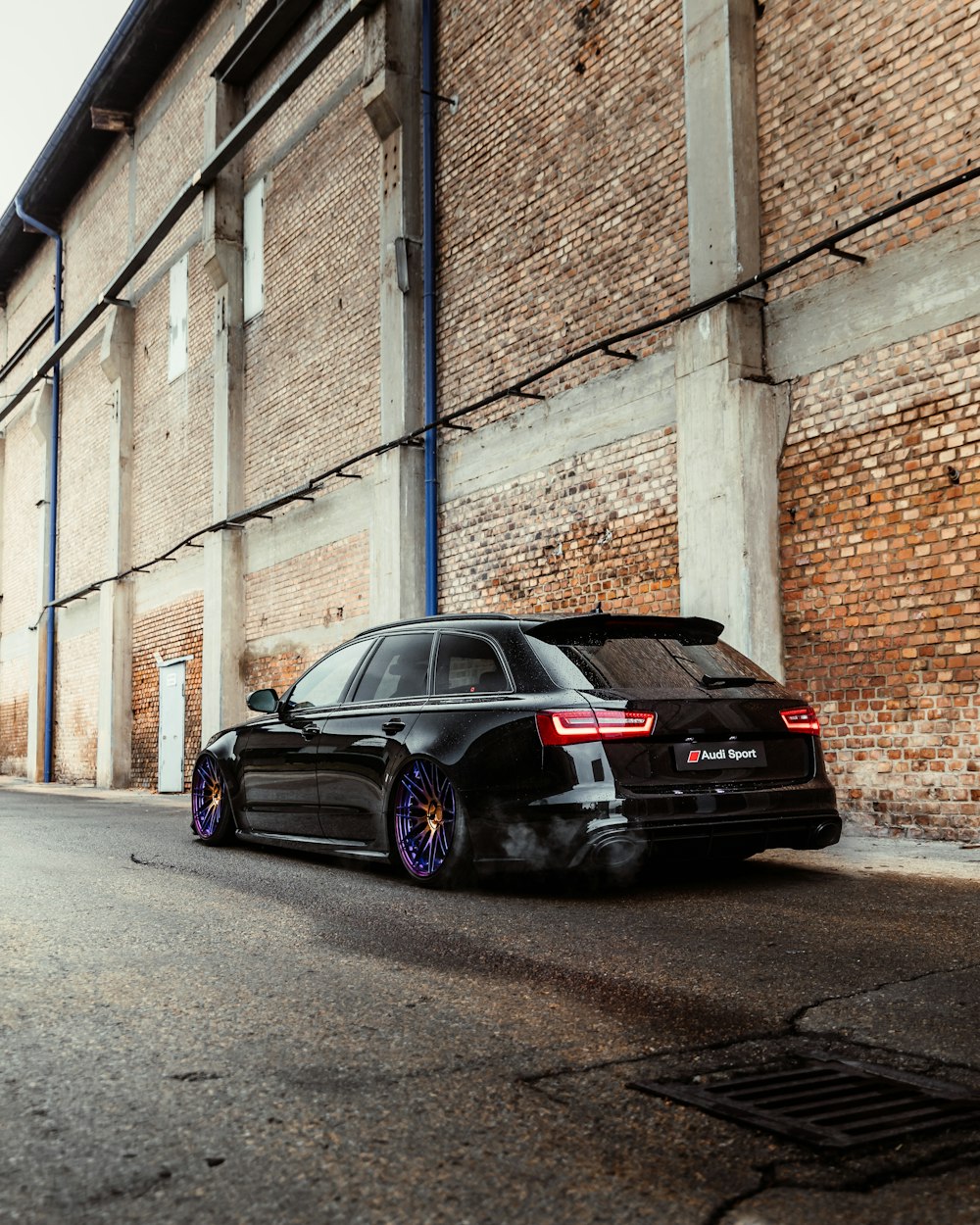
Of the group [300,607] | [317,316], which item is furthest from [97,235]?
[300,607]

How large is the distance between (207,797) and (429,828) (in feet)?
10.1

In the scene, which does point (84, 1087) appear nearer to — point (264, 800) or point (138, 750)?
point (264, 800)

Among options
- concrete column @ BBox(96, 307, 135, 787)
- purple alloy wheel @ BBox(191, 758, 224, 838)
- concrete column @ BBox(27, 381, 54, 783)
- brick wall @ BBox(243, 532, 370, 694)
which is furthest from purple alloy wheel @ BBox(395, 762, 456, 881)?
concrete column @ BBox(27, 381, 54, 783)

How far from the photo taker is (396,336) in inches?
575

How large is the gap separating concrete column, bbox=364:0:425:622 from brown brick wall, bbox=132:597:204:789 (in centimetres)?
618

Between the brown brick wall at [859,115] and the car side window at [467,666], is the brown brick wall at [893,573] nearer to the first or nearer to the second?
the brown brick wall at [859,115]

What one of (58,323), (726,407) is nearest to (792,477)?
(726,407)

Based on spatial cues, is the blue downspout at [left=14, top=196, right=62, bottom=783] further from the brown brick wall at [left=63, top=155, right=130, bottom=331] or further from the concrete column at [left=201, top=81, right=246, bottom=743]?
the concrete column at [left=201, top=81, right=246, bottom=743]

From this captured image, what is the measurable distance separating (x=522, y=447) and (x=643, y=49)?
13.2 ft

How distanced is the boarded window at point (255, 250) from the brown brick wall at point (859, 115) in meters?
10.1

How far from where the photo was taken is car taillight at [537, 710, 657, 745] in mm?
5578

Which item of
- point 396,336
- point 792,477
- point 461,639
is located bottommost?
point 461,639

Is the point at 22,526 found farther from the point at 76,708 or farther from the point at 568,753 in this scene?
the point at 568,753

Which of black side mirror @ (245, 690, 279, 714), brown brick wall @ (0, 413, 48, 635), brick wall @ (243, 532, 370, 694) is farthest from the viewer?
brown brick wall @ (0, 413, 48, 635)
